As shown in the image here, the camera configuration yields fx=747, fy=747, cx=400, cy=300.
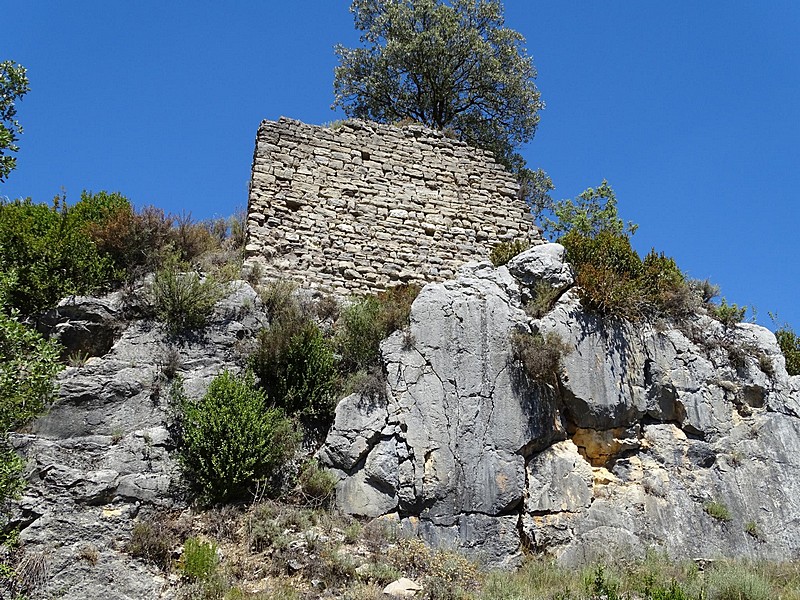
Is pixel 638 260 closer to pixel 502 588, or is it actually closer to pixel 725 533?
pixel 725 533

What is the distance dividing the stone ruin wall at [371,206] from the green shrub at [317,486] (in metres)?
Answer: 3.63

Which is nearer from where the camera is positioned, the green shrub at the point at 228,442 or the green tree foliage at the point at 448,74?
the green shrub at the point at 228,442

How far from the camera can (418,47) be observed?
18.0m

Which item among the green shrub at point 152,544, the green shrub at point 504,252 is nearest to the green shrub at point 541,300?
the green shrub at point 504,252

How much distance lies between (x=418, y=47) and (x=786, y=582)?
1384 centimetres

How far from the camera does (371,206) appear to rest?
42.5 ft

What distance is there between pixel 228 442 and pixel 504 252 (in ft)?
18.5

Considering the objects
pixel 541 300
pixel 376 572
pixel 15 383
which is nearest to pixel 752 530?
pixel 541 300

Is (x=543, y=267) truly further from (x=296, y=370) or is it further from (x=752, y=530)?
(x=752, y=530)

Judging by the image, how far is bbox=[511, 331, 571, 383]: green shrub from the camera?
10.0 metres

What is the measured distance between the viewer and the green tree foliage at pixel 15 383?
7.47 meters

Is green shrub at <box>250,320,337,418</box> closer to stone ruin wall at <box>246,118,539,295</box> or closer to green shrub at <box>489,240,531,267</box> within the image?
stone ruin wall at <box>246,118,539,295</box>

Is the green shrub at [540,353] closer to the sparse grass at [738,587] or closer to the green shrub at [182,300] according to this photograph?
the sparse grass at [738,587]

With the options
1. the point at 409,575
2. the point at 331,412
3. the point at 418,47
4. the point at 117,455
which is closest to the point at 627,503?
the point at 409,575
